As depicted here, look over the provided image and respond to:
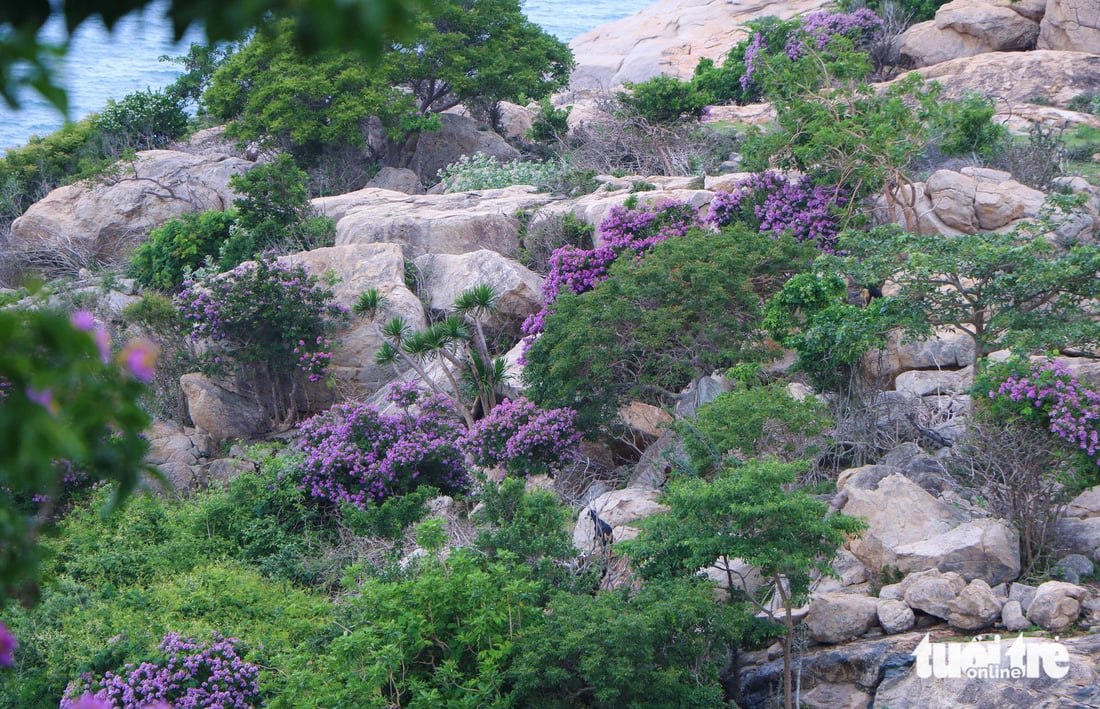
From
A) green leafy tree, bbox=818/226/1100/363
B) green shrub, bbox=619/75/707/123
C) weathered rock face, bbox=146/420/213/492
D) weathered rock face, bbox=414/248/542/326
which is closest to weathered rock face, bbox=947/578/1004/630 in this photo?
green leafy tree, bbox=818/226/1100/363

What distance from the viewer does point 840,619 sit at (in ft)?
26.5

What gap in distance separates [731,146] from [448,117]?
346 inches

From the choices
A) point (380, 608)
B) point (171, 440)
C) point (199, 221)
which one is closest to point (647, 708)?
point (380, 608)

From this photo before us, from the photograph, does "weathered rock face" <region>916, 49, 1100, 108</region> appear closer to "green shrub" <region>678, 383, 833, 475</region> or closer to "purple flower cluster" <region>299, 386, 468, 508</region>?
"purple flower cluster" <region>299, 386, 468, 508</region>

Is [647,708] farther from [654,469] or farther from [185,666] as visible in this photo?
[654,469]

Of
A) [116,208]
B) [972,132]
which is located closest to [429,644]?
[972,132]

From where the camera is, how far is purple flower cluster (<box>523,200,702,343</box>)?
15977mm

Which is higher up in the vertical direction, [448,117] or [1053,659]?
[1053,659]

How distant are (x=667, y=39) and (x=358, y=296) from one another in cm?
2818

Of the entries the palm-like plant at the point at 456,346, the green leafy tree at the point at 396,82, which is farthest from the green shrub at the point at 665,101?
the palm-like plant at the point at 456,346

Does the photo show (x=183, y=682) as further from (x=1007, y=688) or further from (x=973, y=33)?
(x=973, y=33)

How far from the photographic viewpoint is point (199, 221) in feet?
66.3

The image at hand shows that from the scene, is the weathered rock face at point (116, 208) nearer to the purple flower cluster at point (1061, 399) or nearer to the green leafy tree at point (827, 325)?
the green leafy tree at point (827, 325)

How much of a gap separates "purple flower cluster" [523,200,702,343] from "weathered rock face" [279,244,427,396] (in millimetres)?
2474
